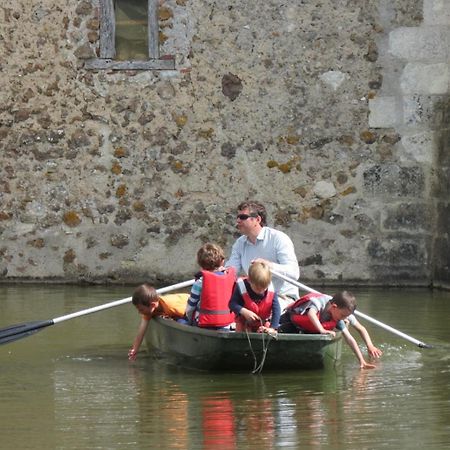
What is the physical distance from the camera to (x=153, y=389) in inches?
376

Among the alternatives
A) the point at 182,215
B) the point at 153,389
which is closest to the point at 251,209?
the point at 153,389

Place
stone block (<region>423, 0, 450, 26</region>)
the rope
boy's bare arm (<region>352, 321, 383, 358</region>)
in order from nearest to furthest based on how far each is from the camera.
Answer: the rope, boy's bare arm (<region>352, 321, 383, 358</region>), stone block (<region>423, 0, 450, 26</region>)

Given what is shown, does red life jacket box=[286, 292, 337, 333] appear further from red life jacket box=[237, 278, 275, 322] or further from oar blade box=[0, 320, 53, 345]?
oar blade box=[0, 320, 53, 345]

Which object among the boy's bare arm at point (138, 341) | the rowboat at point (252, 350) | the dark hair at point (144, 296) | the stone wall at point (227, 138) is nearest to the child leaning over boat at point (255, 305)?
the rowboat at point (252, 350)

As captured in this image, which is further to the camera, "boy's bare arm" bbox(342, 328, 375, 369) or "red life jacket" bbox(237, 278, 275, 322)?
"boy's bare arm" bbox(342, 328, 375, 369)

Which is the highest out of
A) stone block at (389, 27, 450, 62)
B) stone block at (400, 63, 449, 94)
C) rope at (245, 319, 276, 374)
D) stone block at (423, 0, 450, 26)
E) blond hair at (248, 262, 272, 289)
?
stone block at (423, 0, 450, 26)

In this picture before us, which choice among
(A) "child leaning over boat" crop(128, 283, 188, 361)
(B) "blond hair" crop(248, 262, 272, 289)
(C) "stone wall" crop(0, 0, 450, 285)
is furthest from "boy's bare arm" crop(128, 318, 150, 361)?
(C) "stone wall" crop(0, 0, 450, 285)

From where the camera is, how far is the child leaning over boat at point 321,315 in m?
10.0

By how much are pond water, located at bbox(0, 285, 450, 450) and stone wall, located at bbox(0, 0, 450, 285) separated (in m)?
2.54

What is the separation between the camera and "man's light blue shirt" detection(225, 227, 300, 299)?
1082cm

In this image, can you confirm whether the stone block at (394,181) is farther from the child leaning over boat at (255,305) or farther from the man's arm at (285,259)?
the child leaning over boat at (255,305)

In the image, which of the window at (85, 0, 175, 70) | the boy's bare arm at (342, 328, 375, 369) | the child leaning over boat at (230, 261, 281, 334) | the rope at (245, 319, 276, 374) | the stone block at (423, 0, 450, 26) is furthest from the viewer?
the window at (85, 0, 175, 70)

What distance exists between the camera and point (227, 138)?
15039mm

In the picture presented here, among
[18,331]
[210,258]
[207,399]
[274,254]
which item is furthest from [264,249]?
[207,399]
